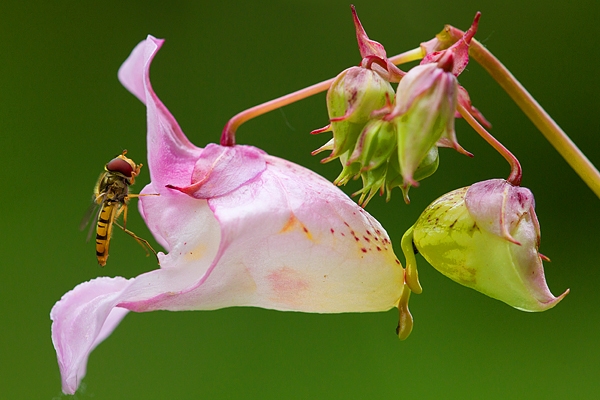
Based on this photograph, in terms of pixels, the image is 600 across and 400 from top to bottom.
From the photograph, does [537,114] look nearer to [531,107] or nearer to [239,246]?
[531,107]

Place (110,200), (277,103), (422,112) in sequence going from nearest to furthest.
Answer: (422,112) → (277,103) → (110,200)

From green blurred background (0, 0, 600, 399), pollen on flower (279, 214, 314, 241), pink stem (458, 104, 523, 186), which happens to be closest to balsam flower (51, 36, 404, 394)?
pollen on flower (279, 214, 314, 241)

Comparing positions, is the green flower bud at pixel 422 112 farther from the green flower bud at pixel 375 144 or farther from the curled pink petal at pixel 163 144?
the curled pink petal at pixel 163 144

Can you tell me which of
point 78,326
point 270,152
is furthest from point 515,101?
point 270,152

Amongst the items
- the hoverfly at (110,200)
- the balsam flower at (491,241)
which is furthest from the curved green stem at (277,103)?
the hoverfly at (110,200)

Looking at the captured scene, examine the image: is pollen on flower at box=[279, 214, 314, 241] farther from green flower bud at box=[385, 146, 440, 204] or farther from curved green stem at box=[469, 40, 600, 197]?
curved green stem at box=[469, 40, 600, 197]

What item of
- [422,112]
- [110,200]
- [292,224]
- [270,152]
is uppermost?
[422,112]

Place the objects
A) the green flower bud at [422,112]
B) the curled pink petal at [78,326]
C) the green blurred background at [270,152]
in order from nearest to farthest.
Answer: the green flower bud at [422,112] < the curled pink petal at [78,326] < the green blurred background at [270,152]
